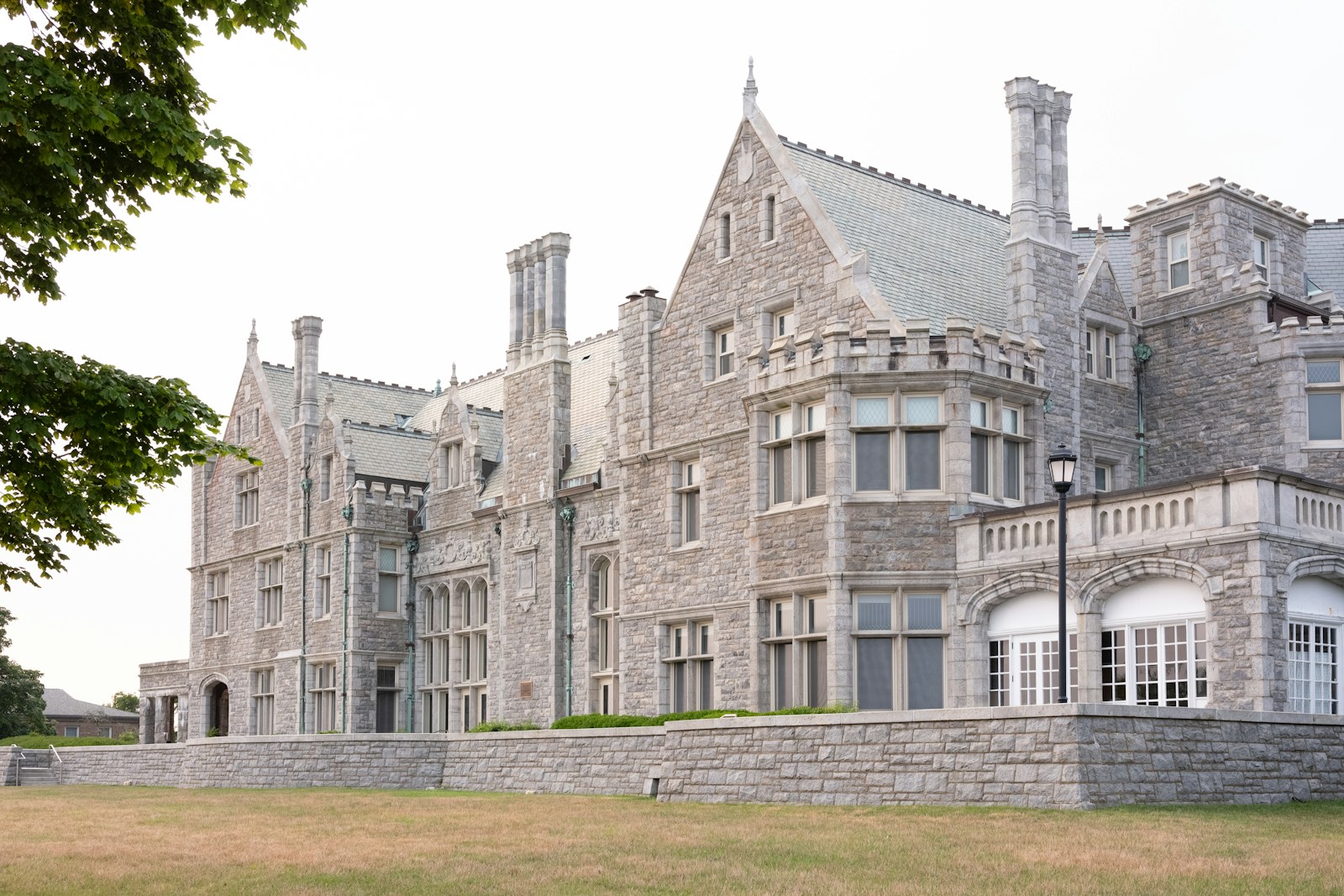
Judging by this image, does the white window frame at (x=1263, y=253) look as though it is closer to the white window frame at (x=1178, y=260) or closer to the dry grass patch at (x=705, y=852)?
the white window frame at (x=1178, y=260)

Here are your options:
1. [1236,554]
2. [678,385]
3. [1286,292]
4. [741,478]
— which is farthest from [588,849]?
[1286,292]

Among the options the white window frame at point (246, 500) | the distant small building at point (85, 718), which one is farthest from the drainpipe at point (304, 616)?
the distant small building at point (85, 718)

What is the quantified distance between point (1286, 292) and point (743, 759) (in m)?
16.4

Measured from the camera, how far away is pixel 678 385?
32.0 meters

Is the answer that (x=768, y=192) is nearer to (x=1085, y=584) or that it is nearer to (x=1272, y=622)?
(x=1085, y=584)

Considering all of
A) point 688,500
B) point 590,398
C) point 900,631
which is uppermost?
point 590,398

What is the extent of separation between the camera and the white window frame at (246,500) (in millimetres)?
49219

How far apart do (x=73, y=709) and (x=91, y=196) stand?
11360cm

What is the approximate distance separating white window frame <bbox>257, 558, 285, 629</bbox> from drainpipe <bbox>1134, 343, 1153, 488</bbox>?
26.4 m

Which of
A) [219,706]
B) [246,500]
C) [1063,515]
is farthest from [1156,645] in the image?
[219,706]

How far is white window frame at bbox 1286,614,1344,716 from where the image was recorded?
23172 mm

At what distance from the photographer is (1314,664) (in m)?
23.7

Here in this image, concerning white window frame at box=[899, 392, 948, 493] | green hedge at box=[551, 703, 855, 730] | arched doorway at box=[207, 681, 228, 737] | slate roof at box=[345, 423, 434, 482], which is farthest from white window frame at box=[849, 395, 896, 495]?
arched doorway at box=[207, 681, 228, 737]

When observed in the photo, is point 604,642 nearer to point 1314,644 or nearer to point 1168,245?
point 1168,245
